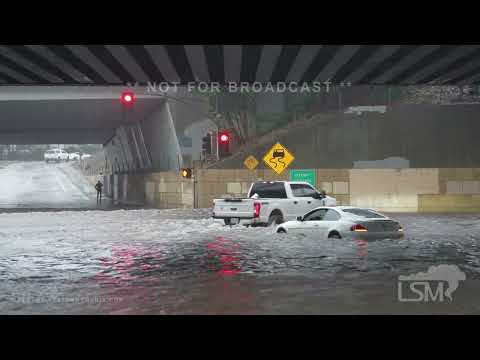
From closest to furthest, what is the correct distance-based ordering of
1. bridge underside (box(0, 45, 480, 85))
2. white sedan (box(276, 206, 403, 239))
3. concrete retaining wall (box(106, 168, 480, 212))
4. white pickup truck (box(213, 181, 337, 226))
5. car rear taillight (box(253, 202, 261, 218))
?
bridge underside (box(0, 45, 480, 85)) < white sedan (box(276, 206, 403, 239)) < car rear taillight (box(253, 202, 261, 218)) < white pickup truck (box(213, 181, 337, 226)) < concrete retaining wall (box(106, 168, 480, 212))

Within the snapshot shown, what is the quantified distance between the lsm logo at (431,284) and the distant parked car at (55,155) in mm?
118753

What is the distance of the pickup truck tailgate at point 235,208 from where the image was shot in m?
28.5

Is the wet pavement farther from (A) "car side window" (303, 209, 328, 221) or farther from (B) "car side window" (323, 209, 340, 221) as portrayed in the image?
(B) "car side window" (323, 209, 340, 221)

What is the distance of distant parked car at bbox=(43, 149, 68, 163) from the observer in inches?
5073

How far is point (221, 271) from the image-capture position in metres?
15.7

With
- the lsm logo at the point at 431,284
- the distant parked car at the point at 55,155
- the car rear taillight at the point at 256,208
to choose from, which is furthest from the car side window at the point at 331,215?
the distant parked car at the point at 55,155

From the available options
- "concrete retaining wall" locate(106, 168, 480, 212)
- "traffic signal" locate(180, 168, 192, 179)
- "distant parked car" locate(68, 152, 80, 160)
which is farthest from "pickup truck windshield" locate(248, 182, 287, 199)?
"distant parked car" locate(68, 152, 80, 160)

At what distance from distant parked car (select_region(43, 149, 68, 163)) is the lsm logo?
390 feet


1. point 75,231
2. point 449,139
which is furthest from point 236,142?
point 75,231

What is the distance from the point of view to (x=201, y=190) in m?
44.9

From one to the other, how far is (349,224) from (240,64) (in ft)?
29.3

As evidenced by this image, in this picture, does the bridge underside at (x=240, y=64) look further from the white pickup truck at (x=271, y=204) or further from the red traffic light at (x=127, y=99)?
the white pickup truck at (x=271, y=204)
